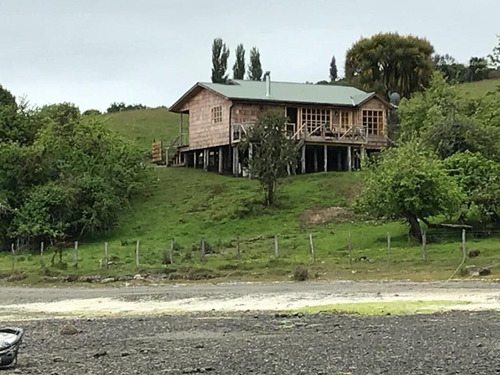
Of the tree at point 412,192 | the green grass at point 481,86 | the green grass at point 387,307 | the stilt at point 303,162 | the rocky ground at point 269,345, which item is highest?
the green grass at point 481,86

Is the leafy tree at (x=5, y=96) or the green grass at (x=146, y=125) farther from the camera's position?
the green grass at (x=146, y=125)

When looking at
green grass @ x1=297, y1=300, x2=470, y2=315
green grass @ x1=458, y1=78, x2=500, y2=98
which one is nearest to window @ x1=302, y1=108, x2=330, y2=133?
green grass @ x1=458, y1=78, x2=500, y2=98

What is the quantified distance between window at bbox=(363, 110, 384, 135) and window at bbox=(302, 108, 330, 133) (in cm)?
300

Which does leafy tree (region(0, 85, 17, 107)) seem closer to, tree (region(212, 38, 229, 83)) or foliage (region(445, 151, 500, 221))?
tree (region(212, 38, 229, 83))

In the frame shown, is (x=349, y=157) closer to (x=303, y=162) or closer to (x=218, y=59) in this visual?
(x=303, y=162)

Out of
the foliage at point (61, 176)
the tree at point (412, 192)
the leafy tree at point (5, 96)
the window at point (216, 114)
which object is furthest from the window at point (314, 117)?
the leafy tree at point (5, 96)

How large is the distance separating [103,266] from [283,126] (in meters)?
20.2

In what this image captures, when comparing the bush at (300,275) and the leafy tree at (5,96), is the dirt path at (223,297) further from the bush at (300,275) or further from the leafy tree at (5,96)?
the leafy tree at (5,96)

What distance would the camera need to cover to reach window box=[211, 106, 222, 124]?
66.6 meters

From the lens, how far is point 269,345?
16328 millimetres

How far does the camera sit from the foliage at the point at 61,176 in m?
52.4

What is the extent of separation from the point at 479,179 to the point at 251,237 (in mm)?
12084

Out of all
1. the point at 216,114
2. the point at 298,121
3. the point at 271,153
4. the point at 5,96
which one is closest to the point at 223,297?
the point at 271,153

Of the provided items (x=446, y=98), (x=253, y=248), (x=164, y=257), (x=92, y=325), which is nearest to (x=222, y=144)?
(x=446, y=98)
